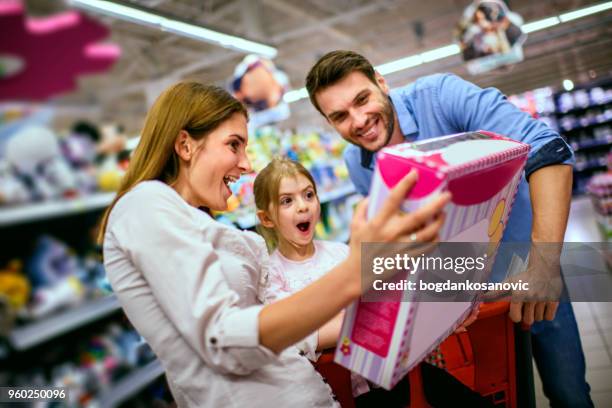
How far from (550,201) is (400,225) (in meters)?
0.78

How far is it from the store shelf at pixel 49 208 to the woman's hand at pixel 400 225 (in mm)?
1530

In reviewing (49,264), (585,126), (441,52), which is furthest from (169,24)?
(585,126)

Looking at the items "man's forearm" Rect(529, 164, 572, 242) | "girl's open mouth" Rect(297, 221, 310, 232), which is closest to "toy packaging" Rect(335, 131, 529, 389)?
"man's forearm" Rect(529, 164, 572, 242)

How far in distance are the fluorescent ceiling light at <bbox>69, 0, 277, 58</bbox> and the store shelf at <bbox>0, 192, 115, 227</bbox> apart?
5.06 ft

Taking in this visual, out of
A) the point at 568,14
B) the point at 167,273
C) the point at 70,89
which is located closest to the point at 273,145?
the point at 70,89

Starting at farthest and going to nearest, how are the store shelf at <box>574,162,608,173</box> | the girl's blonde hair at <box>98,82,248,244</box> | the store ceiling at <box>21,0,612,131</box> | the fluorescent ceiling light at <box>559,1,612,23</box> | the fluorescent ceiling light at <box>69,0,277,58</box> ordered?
the store shelf at <box>574,162,608,173</box> < the store ceiling at <box>21,0,612,131</box> < the fluorescent ceiling light at <box>559,1,612,23</box> < the fluorescent ceiling light at <box>69,0,277,58</box> < the girl's blonde hair at <box>98,82,248,244</box>

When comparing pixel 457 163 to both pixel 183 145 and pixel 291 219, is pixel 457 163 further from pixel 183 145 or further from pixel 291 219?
pixel 291 219

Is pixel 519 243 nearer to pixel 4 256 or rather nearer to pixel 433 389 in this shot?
pixel 433 389

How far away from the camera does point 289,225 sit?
7.15ft

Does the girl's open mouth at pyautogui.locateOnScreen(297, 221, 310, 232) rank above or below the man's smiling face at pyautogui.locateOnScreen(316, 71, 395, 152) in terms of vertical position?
below

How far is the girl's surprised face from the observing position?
2.18 metres

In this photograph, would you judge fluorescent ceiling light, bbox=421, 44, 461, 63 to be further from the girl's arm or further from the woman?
the girl's arm

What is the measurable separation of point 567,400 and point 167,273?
1.59 m

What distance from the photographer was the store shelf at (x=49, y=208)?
1706mm
